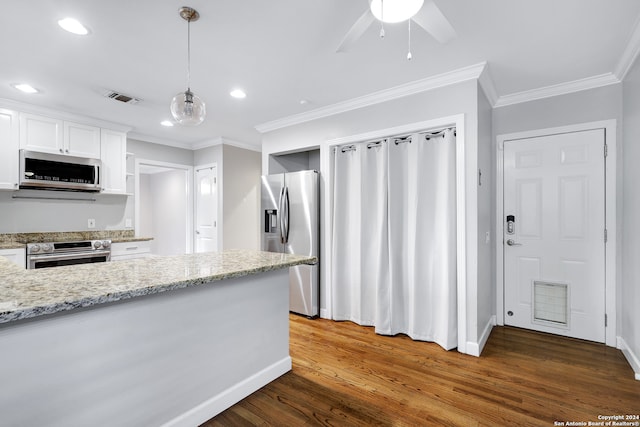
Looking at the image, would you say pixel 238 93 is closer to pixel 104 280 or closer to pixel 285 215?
pixel 285 215

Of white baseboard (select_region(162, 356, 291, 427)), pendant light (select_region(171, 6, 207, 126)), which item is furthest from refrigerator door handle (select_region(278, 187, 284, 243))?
pendant light (select_region(171, 6, 207, 126))

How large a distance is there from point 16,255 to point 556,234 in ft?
18.2

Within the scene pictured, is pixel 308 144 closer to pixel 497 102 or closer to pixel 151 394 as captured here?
pixel 497 102

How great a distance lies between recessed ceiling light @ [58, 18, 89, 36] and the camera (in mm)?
1987

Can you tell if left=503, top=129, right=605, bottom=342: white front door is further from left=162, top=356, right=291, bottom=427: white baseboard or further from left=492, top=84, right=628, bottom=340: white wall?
left=162, top=356, right=291, bottom=427: white baseboard

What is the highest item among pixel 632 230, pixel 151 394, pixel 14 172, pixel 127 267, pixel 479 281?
pixel 14 172

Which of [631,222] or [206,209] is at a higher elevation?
[206,209]

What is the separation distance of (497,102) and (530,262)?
1.72 meters

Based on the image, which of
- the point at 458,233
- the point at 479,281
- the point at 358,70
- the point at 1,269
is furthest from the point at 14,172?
the point at 479,281

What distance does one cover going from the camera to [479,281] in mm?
2766

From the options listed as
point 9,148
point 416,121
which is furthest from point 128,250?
point 416,121

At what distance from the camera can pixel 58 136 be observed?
12.0 ft

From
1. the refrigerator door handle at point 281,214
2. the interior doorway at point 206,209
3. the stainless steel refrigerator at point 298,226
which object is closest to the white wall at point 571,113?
the stainless steel refrigerator at point 298,226

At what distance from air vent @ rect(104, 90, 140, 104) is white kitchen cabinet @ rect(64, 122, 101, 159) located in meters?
0.95
